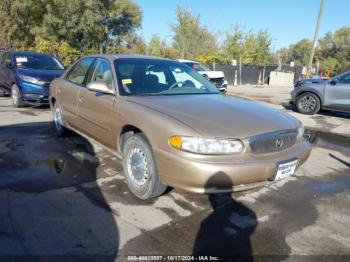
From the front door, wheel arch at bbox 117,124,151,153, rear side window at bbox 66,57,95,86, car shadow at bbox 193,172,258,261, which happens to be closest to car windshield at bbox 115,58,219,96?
wheel arch at bbox 117,124,151,153

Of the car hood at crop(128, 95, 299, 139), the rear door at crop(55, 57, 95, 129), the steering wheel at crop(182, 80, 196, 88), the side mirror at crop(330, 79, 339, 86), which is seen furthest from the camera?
the side mirror at crop(330, 79, 339, 86)

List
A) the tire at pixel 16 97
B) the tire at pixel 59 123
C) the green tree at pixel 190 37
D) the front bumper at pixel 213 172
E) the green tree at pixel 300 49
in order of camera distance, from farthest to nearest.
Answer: the green tree at pixel 300 49 < the green tree at pixel 190 37 < the tire at pixel 16 97 < the tire at pixel 59 123 < the front bumper at pixel 213 172

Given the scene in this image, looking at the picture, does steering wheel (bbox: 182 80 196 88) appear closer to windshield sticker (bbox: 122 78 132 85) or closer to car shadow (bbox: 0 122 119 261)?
windshield sticker (bbox: 122 78 132 85)

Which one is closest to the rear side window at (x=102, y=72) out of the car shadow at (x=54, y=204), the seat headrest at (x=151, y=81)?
the seat headrest at (x=151, y=81)

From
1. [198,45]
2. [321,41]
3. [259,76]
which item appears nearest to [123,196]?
[259,76]

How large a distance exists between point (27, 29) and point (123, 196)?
28569mm

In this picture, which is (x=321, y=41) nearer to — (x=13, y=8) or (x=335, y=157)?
(x=13, y=8)

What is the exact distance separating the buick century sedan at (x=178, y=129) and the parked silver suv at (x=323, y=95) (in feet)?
21.4

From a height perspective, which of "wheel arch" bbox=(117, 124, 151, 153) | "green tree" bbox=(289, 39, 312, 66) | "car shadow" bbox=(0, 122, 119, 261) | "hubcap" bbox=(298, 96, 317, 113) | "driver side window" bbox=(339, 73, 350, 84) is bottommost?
"car shadow" bbox=(0, 122, 119, 261)

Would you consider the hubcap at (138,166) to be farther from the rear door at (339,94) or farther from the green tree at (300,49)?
the green tree at (300,49)

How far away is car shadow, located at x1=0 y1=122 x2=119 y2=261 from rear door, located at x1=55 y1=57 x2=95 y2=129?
0.58 metres

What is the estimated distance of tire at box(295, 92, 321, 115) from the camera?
10.5 metres

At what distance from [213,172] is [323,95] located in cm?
840

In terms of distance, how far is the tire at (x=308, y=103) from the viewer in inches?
413
